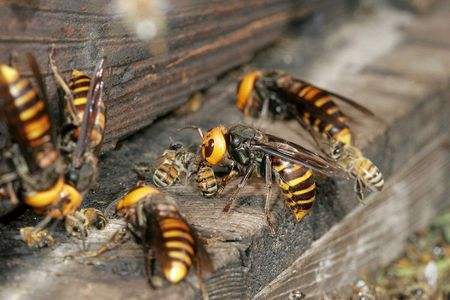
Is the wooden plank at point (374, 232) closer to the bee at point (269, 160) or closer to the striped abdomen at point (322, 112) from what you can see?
the bee at point (269, 160)

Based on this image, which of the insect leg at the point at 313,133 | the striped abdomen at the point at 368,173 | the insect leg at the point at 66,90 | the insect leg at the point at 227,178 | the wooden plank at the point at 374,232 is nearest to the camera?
the insect leg at the point at 66,90

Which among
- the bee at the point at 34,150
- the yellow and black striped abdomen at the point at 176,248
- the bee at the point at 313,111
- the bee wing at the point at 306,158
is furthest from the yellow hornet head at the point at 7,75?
the bee at the point at 313,111

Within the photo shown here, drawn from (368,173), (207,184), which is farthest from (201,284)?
(368,173)

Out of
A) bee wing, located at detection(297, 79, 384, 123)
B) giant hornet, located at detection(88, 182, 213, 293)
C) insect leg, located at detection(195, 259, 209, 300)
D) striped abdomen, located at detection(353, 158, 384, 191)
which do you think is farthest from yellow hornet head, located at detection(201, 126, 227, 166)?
insect leg, located at detection(195, 259, 209, 300)

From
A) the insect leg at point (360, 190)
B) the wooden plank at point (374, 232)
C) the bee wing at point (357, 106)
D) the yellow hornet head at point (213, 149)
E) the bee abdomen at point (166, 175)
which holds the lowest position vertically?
the wooden plank at point (374, 232)

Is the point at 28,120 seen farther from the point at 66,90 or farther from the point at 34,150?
the point at 66,90

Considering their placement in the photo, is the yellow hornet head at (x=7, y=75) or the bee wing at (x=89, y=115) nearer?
the yellow hornet head at (x=7, y=75)

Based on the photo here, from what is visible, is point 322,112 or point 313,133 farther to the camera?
point 322,112

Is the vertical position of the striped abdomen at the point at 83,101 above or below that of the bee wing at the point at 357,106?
above
